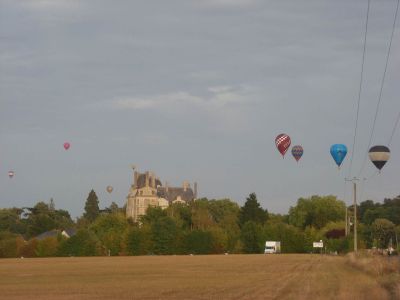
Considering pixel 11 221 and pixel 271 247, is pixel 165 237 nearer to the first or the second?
pixel 271 247

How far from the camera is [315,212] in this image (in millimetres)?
156000

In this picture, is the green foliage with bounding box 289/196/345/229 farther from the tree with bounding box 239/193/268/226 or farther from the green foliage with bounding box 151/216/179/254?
the green foliage with bounding box 151/216/179/254

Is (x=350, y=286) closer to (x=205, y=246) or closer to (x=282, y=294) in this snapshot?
(x=282, y=294)

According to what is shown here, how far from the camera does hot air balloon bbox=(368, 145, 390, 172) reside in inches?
2420

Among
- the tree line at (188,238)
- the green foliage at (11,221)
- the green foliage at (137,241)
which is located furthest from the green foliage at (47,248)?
the green foliage at (11,221)

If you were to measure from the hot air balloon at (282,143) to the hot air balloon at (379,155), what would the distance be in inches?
598

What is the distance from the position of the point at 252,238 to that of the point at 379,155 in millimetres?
59243

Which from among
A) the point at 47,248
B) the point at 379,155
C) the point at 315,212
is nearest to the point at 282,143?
the point at 379,155

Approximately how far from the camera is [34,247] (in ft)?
367

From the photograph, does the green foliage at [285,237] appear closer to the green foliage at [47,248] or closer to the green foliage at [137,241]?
the green foliage at [137,241]

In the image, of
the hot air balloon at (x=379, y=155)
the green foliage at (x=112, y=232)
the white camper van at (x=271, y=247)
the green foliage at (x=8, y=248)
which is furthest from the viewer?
the white camper van at (x=271, y=247)

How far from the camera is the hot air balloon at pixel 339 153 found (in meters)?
66.9

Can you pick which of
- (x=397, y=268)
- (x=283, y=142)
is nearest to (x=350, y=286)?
(x=397, y=268)

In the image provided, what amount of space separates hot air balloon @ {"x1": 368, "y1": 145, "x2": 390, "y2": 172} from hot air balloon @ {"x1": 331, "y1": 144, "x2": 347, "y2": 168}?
17.0ft
